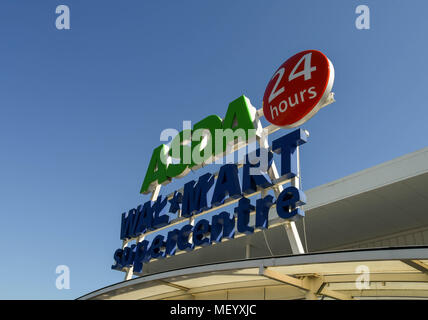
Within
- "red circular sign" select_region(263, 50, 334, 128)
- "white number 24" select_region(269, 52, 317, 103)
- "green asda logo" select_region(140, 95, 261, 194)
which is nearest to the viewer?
"red circular sign" select_region(263, 50, 334, 128)

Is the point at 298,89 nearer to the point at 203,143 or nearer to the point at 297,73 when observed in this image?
the point at 297,73

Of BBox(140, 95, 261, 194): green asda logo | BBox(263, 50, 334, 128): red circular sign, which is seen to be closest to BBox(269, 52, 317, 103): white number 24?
BBox(263, 50, 334, 128): red circular sign

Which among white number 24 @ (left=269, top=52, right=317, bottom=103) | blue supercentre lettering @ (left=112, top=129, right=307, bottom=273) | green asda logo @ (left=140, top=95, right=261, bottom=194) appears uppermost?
white number 24 @ (left=269, top=52, right=317, bottom=103)

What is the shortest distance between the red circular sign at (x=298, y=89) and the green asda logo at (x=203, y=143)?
3.19 ft

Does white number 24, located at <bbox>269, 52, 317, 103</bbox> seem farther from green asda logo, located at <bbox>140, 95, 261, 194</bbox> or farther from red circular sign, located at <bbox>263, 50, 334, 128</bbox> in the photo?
green asda logo, located at <bbox>140, 95, 261, 194</bbox>

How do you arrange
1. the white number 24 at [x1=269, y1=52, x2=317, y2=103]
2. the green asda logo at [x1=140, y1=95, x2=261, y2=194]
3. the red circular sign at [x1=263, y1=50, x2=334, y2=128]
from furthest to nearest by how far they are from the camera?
the green asda logo at [x1=140, y1=95, x2=261, y2=194] < the white number 24 at [x1=269, y1=52, x2=317, y2=103] < the red circular sign at [x1=263, y1=50, x2=334, y2=128]

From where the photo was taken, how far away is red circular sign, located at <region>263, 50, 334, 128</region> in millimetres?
13633

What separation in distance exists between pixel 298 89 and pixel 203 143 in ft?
15.8

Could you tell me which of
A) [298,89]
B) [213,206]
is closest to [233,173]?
[213,206]

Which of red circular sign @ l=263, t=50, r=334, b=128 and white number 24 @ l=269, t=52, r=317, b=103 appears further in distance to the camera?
white number 24 @ l=269, t=52, r=317, b=103

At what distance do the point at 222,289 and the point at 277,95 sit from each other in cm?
628

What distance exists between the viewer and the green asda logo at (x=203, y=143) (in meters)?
16.2

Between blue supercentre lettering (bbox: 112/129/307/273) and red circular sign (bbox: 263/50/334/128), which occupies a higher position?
red circular sign (bbox: 263/50/334/128)

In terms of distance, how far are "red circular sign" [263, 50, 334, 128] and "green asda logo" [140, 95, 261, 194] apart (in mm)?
974
